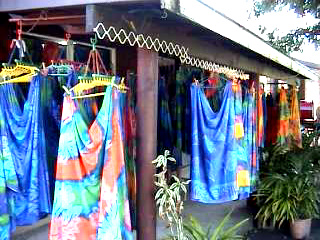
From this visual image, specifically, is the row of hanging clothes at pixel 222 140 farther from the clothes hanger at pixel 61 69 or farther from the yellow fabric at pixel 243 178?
the clothes hanger at pixel 61 69

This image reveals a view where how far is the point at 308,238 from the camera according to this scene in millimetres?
6074

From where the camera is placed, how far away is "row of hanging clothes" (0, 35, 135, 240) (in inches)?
118

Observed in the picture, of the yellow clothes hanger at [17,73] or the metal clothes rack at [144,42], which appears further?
the yellow clothes hanger at [17,73]

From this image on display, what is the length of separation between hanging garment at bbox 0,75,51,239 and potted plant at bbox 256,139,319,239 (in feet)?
12.2

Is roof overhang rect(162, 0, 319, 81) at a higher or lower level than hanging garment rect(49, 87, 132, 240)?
higher

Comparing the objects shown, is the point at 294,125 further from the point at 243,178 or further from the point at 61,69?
the point at 61,69

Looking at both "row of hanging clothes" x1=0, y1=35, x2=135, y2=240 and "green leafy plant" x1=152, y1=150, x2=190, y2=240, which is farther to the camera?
"green leafy plant" x1=152, y1=150, x2=190, y2=240

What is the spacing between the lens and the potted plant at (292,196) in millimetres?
5977

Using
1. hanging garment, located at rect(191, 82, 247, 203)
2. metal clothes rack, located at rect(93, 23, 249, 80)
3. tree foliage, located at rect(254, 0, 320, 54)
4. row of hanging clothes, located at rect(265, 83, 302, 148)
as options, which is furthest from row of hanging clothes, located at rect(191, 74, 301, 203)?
tree foliage, located at rect(254, 0, 320, 54)

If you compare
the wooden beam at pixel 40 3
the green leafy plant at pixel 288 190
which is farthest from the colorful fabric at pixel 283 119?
the wooden beam at pixel 40 3

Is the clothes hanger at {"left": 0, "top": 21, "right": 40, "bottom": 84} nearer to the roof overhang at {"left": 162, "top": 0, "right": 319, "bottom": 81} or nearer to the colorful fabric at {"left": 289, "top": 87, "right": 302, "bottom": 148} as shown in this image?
the roof overhang at {"left": 162, "top": 0, "right": 319, "bottom": 81}

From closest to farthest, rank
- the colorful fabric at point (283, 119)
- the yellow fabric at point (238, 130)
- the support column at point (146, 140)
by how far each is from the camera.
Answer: the support column at point (146, 140), the yellow fabric at point (238, 130), the colorful fabric at point (283, 119)

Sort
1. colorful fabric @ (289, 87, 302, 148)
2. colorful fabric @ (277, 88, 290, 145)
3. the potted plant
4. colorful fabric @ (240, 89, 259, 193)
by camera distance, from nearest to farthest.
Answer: colorful fabric @ (240, 89, 259, 193) → the potted plant → colorful fabric @ (277, 88, 290, 145) → colorful fabric @ (289, 87, 302, 148)

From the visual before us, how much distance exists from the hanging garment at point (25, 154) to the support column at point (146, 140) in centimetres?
75
